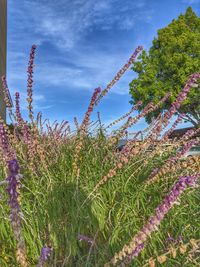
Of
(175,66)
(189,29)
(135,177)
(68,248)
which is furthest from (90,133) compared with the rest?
(189,29)

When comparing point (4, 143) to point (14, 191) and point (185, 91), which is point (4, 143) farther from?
point (185, 91)

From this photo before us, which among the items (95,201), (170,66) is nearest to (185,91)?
(95,201)

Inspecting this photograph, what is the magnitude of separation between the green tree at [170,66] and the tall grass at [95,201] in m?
30.4

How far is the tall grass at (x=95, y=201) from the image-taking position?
259 centimetres

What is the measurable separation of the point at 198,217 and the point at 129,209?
1.69 ft

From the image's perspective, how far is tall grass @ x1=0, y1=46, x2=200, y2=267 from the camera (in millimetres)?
2590

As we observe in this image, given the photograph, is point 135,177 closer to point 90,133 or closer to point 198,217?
point 198,217

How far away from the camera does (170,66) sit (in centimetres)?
3434


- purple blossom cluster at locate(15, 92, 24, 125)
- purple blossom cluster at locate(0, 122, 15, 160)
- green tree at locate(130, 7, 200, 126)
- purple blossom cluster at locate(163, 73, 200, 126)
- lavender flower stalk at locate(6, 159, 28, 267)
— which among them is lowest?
lavender flower stalk at locate(6, 159, 28, 267)

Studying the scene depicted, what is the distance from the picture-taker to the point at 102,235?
2.86 m

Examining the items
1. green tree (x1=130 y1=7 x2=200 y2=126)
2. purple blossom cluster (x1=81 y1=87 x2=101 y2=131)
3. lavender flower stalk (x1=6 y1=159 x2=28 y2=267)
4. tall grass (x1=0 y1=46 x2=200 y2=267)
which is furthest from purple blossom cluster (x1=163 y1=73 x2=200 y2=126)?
green tree (x1=130 y1=7 x2=200 y2=126)

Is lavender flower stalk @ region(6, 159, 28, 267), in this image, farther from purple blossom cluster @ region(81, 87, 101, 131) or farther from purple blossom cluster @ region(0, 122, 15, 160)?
purple blossom cluster @ region(81, 87, 101, 131)

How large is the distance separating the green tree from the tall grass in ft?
99.8

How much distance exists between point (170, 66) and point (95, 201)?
32.6 meters
